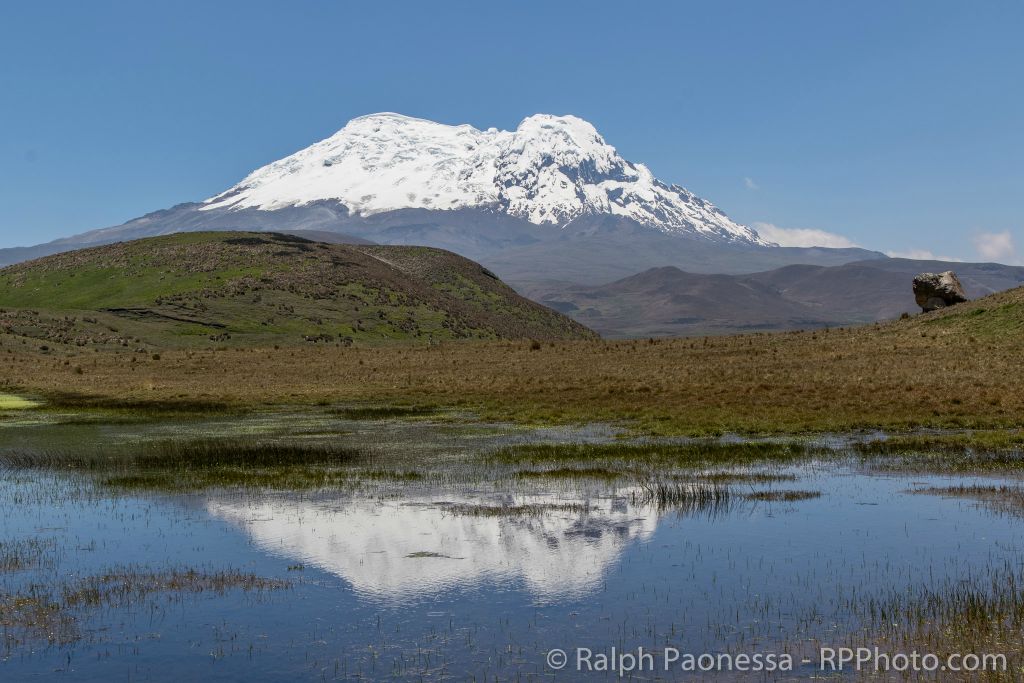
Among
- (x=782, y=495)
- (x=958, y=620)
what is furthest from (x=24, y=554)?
(x=782, y=495)

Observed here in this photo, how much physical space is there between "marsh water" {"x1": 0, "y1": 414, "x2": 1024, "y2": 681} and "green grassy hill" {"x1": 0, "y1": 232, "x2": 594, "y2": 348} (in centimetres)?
9648

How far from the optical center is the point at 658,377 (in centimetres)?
6272

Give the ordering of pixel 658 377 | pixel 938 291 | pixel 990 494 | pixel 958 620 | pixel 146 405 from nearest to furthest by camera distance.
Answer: pixel 958 620 → pixel 990 494 → pixel 146 405 → pixel 658 377 → pixel 938 291

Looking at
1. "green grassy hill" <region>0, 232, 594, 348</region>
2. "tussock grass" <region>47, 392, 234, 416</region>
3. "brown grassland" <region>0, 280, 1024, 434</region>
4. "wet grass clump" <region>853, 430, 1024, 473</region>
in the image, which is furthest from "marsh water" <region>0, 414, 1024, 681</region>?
"green grassy hill" <region>0, 232, 594, 348</region>

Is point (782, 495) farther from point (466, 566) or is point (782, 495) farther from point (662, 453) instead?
point (466, 566)

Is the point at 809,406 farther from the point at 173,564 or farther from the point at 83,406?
the point at 83,406

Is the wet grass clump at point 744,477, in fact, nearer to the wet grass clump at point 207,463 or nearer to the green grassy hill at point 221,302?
the wet grass clump at point 207,463

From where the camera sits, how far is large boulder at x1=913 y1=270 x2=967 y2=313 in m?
98.2

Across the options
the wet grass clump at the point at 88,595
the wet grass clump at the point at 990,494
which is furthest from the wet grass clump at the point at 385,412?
the wet grass clump at the point at 88,595

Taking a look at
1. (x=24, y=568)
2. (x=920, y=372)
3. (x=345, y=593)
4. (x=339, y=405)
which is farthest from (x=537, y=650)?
(x=920, y=372)

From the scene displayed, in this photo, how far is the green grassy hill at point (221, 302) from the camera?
131 metres

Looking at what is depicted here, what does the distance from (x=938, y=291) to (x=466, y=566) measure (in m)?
91.0

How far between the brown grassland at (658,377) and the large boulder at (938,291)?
9112mm

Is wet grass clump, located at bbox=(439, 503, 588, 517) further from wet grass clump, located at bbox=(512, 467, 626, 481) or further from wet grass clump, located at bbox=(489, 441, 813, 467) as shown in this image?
wet grass clump, located at bbox=(489, 441, 813, 467)
